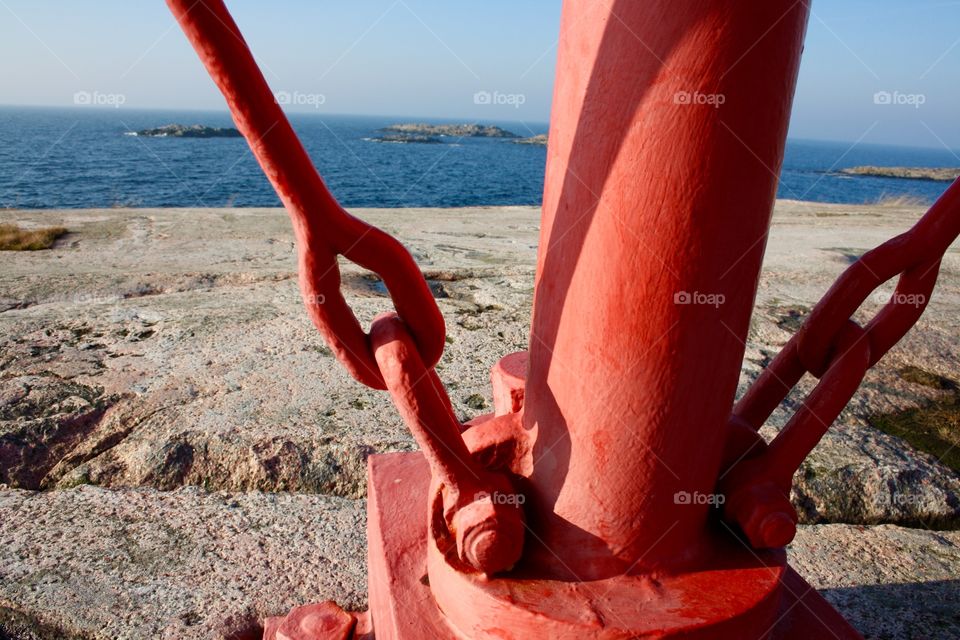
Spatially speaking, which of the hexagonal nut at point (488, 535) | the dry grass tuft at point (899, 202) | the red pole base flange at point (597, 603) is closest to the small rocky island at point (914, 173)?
the dry grass tuft at point (899, 202)

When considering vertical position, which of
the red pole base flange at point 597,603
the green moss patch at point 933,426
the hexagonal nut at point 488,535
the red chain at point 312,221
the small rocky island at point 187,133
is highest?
the red chain at point 312,221

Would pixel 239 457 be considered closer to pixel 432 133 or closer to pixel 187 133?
pixel 187 133

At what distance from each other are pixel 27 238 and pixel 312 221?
4340 mm

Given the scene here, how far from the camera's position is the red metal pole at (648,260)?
0.90 metres

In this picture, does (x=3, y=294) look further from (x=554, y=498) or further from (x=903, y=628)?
(x=903, y=628)

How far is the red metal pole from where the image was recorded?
895 millimetres

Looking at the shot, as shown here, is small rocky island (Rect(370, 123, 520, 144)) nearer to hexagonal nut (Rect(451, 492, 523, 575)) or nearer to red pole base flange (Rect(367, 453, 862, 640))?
red pole base flange (Rect(367, 453, 862, 640))

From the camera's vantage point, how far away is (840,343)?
117 cm

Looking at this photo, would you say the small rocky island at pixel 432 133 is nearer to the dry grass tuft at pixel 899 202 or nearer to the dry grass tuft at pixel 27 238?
the dry grass tuft at pixel 899 202

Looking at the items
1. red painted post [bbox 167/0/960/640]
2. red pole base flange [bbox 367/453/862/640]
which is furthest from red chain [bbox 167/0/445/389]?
red pole base flange [bbox 367/453/862/640]

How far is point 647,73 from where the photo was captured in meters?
0.90

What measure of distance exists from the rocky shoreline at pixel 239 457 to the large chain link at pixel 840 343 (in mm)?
798

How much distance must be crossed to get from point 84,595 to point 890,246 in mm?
1824

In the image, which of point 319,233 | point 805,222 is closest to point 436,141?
point 805,222
